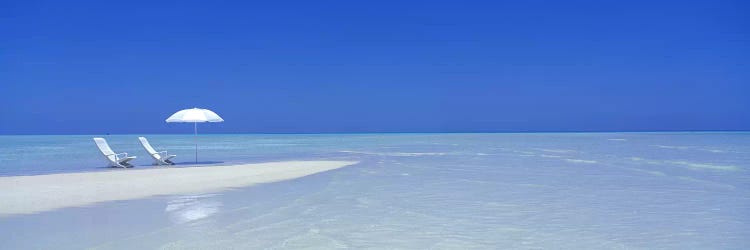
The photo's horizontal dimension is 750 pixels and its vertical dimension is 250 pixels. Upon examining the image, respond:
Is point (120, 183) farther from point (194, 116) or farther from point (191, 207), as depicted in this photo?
point (194, 116)

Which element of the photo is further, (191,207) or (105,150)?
(105,150)

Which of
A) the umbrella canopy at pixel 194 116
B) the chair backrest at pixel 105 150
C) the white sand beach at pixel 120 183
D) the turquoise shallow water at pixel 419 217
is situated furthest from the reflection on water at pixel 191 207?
the umbrella canopy at pixel 194 116

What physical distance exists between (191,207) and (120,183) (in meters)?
3.76

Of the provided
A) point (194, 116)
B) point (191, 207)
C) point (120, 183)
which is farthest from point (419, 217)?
point (194, 116)

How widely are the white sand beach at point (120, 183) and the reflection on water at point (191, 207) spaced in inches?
32.9

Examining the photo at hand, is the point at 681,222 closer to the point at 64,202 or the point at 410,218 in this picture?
the point at 410,218

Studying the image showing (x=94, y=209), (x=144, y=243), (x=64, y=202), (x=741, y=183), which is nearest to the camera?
(x=144, y=243)

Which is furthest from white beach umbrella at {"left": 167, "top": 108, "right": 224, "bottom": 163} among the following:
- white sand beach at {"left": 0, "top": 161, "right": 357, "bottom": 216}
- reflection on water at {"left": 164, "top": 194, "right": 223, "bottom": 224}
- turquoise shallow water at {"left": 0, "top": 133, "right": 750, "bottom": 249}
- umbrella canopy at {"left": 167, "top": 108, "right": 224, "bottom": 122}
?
reflection on water at {"left": 164, "top": 194, "right": 223, "bottom": 224}

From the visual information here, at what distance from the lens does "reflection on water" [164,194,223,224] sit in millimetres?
7544

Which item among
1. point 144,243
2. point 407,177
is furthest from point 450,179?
point 144,243

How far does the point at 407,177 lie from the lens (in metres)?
13.2

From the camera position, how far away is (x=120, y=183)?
11492mm

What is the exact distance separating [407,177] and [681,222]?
6503 millimetres

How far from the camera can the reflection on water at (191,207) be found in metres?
7.54
